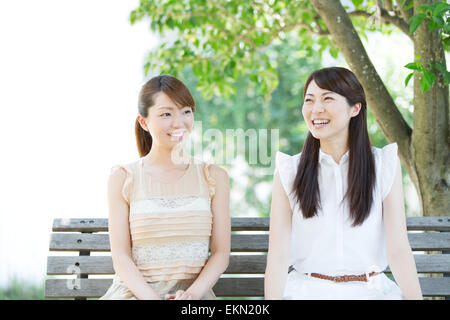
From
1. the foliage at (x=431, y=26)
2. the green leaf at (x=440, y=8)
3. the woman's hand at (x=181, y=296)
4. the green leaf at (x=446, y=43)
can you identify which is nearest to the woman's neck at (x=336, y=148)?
the foliage at (x=431, y=26)

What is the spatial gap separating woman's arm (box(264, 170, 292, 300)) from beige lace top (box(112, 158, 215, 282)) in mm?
286

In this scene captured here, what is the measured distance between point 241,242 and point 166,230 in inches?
18.3

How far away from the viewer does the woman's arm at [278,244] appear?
6.67ft

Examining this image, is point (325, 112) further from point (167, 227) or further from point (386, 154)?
point (167, 227)

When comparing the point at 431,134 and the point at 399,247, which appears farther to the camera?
the point at 431,134

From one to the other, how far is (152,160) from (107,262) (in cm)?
57

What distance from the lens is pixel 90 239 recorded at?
247 cm

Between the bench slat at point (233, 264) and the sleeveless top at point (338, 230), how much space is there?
316mm

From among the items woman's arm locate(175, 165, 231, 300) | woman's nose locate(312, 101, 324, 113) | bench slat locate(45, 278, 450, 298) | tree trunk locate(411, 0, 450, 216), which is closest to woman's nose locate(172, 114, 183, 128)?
woman's arm locate(175, 165, 231, 300)

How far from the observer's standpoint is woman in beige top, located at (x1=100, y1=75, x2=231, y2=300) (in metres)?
2.12

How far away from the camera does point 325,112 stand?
2053 mm

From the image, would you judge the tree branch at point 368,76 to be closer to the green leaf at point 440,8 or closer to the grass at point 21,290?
the green leaf at point 440,8

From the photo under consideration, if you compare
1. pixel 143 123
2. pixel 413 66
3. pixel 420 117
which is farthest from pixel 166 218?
pixel 420 117

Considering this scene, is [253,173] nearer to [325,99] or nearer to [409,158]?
[409,158]
